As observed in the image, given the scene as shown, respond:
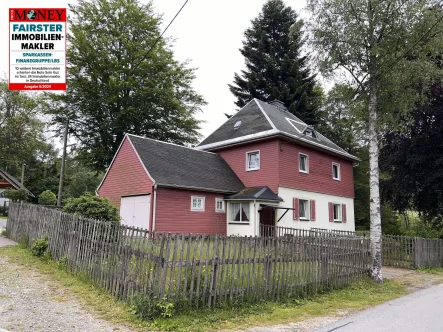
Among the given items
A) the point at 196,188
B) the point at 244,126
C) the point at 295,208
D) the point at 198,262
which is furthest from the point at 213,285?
the point at 244,126

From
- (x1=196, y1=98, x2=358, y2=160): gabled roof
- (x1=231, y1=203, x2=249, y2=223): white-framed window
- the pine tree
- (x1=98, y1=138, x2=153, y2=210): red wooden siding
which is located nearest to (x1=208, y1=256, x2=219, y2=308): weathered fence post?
(x1=98, y1=138, x2=153, y2=210): red wooden siding

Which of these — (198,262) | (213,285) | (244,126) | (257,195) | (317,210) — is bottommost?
(213,285)

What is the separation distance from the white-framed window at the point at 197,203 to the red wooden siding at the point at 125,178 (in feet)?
7.87

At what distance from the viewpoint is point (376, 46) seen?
1099 cm

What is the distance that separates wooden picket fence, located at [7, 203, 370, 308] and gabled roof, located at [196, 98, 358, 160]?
1025 cm

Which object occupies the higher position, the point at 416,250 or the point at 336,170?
the point at 336,170

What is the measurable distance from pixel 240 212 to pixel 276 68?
2031 cm

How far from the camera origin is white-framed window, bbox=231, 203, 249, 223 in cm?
1728

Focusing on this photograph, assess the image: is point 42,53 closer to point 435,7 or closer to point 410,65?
point 410,65

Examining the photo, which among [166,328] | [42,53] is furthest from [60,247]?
[42,53]

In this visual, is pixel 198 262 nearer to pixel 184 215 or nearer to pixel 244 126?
pixel 184 215

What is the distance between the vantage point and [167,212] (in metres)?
15.5

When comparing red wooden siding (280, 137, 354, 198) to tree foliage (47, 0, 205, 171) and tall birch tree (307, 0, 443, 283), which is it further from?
tree foliage (47, 0, 205, 171)

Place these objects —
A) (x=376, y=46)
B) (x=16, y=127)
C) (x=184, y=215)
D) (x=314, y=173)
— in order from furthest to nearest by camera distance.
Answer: (x=16, y=127) → (x=314, y=173) → (x=184, y=215) → (x=376, y=46)
